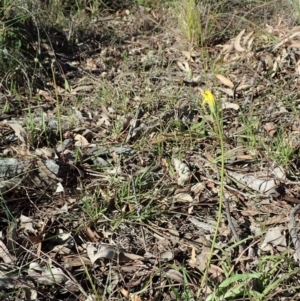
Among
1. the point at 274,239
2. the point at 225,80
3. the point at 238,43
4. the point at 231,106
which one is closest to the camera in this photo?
the point at 274,239

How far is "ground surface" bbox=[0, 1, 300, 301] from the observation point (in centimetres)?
191

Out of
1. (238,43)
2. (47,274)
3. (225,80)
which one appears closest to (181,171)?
(47,274)

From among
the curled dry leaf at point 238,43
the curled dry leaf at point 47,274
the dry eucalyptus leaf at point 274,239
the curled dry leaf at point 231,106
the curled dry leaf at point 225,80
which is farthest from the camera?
the curled dry leaf at point 238,43

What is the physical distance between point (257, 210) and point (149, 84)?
1237 millimetres

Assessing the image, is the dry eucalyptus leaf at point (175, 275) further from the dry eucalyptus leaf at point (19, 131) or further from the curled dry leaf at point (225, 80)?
the curled dry leaf at point (225, 80)

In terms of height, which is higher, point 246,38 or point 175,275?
point 246,38

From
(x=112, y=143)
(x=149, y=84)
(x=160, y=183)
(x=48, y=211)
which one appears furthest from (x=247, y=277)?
(x=149, y=84)

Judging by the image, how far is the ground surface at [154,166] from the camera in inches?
75.2

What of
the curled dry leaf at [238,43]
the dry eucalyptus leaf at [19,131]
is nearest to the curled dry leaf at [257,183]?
the dry eucalyptus leaf at [19,131]

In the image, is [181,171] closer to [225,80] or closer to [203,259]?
[203,259]

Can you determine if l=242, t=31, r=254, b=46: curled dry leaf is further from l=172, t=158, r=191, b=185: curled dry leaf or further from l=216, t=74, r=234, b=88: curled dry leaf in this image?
l=172, t=158, r=191, b=185: curled dry leaf

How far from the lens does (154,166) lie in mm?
2451

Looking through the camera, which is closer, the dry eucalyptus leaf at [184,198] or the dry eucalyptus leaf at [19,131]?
the dry eucalyptus leaf at [184,198]

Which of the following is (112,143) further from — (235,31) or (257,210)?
(235,31)
